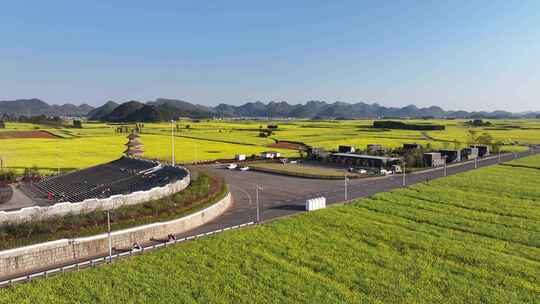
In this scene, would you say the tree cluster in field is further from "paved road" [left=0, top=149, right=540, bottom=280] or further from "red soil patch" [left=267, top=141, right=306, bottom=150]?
"paved road" [left=0, top=149, right=540, bottom=280]

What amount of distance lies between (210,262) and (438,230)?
19937 mm

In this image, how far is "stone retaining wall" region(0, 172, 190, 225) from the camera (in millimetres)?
28453

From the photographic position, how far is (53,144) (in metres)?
94.7

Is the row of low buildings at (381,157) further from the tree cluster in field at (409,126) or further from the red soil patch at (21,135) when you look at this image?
the tree cluster in field at (409,126)

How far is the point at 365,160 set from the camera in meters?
72.9

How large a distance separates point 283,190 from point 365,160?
29.7 metres

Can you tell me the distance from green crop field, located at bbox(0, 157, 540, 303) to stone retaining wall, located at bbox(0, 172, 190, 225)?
30.5 ft

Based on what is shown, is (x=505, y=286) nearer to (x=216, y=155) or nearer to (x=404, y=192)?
(x=404, y=192)

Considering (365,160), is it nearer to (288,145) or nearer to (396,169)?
(396,169)

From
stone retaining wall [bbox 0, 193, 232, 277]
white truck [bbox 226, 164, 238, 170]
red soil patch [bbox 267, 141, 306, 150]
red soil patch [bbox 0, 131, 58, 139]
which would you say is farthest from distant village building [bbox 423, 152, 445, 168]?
red soil patch [bbox 0, 131, 58, 139]

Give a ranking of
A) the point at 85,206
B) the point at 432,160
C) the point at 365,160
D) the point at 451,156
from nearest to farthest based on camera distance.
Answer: the point at 85,206 < the point at 432,160 < the point at 365,160 < the point at 451,156

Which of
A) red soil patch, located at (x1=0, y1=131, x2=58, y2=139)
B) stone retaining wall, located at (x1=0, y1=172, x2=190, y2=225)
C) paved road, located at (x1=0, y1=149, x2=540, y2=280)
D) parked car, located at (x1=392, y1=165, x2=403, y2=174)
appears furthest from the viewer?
red soil patch, located at (x1=0, y1=131, x2=58, y2=139)

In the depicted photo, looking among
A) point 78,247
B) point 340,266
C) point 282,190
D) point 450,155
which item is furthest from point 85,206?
point 450,155

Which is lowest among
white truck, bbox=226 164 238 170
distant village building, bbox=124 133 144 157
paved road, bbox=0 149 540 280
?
paved road, bbox=0 149 540 280
